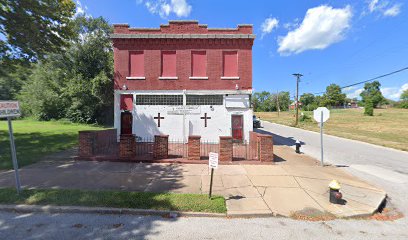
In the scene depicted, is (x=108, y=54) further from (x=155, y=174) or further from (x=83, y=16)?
(x=155, y=174)

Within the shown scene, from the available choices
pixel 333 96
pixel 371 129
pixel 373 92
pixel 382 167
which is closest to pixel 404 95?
pixel 373 92

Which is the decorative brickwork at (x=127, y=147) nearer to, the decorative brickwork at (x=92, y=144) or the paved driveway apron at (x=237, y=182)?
the paved driveway apron at (x=237, y=182)

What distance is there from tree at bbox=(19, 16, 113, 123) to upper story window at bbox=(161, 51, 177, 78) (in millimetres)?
13768

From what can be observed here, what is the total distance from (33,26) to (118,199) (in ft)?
39.0

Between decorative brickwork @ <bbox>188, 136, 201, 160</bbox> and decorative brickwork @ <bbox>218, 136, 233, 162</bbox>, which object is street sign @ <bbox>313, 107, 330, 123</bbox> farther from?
decorative brickwork @ <bbox>188, 136, 201, 160</bbox>

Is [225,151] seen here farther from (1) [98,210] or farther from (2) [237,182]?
(1) [98,210]

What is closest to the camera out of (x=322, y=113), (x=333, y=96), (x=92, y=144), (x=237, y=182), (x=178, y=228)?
(x=178, y=228)

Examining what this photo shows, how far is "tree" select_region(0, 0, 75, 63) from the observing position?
37.8ft

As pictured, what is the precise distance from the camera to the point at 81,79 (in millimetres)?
26734

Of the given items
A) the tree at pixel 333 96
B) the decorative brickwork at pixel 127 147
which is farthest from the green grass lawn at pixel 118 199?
the tree at pixel 333 96

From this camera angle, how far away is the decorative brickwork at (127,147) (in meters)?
9.81

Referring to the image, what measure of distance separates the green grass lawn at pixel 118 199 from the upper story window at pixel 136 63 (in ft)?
34.9

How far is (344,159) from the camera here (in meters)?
12.2

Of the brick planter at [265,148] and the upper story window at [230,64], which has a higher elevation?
the upper story window at [230,64]
